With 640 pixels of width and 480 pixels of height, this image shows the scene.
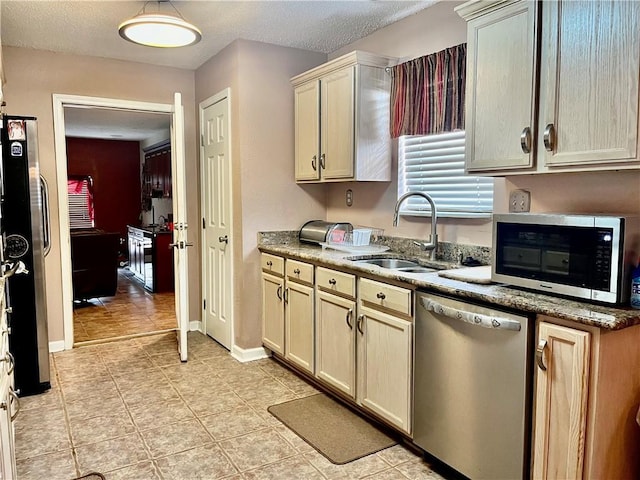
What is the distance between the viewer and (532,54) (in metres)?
2.01

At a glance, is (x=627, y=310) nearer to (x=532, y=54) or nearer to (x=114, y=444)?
(x=532, y=54)

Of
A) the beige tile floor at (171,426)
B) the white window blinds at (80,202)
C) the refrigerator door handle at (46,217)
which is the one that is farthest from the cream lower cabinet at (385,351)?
the white window blinds at (80,202)

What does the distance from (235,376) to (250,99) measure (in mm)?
2020

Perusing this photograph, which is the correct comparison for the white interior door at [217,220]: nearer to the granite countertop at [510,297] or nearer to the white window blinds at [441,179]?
the granite countertop at [510,297]

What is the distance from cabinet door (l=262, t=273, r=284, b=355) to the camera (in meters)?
3.54

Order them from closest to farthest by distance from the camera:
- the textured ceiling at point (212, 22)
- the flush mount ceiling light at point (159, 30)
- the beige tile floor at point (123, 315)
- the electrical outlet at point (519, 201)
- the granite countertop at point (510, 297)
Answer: the granite countertop at point (510, 297) < the electrical outlet at point (519, 201) < the flush mount ceiling light at point (159, 30) < the textured ceiling at point (212, 22) < the beige tile floor at point (123, 315)

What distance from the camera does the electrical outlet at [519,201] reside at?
7.91ft

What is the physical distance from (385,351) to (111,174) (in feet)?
25.6

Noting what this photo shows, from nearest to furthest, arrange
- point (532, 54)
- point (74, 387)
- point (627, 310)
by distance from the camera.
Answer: point (627, 310), point (532, 54), point (74, 387)

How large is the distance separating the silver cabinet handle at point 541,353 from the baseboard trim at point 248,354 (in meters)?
2.46

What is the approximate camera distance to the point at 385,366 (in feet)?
8.32

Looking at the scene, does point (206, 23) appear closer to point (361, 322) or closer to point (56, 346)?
point (361, 322)

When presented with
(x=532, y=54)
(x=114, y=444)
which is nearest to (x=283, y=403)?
(x=114, y=444)

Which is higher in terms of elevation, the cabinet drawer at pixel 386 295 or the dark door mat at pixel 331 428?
the cabinet drawer at pixel 386 295
